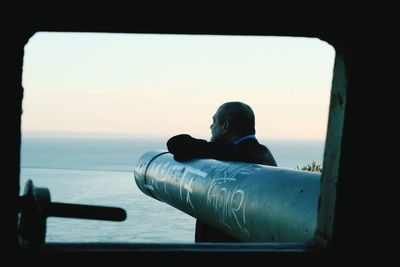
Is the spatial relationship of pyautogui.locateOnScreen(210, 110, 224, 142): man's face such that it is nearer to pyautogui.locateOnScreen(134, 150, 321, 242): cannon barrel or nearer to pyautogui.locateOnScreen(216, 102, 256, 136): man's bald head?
pyautogui.locateOnScreen(216, 102, 256, 136): man's bald head

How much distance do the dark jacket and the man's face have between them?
0.31 ft

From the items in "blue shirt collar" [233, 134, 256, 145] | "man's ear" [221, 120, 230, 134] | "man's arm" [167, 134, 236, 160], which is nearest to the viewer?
"man's arm" [167, 134, 236, 160]

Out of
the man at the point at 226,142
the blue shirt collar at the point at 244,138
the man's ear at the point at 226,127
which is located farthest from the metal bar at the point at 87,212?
the man's ear at the point at 226,127

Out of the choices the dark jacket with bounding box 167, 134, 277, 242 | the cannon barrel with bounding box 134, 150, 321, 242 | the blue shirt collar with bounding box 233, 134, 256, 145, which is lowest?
the cannon barrel with bounding box 134, 150, 321, 242

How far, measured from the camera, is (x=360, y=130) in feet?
4.41

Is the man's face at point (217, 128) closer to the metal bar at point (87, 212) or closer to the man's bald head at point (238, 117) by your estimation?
the man's bald head at point (238, 117)

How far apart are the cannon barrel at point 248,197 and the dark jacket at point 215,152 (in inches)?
3.2

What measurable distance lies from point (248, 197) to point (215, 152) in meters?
1.27

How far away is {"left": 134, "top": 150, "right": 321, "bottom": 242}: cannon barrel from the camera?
102 inches

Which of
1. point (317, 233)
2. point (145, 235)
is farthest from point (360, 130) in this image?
point (145, 235)

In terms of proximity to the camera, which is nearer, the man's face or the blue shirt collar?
the blue shirt collar

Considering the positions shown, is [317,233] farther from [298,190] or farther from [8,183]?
[298,190]

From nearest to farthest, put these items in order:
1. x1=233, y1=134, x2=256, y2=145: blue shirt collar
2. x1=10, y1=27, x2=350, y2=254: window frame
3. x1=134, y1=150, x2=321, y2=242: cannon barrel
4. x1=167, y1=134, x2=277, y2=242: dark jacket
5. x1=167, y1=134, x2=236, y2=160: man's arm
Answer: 1. x1=10, y1=27, x2=350, y2=254: window frame
2. x1=134, y1=150, x2=321, y2=242: cannon barrel
3. x1=167, y1=134, x2=277, y2=242: dark jacket
4. x1=167, y1=134, x2=236, y2=160: man's arm
5. x1=233, y1=134, x2=256, y2=145: blue shirt collar

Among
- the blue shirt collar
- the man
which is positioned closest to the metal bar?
the man
